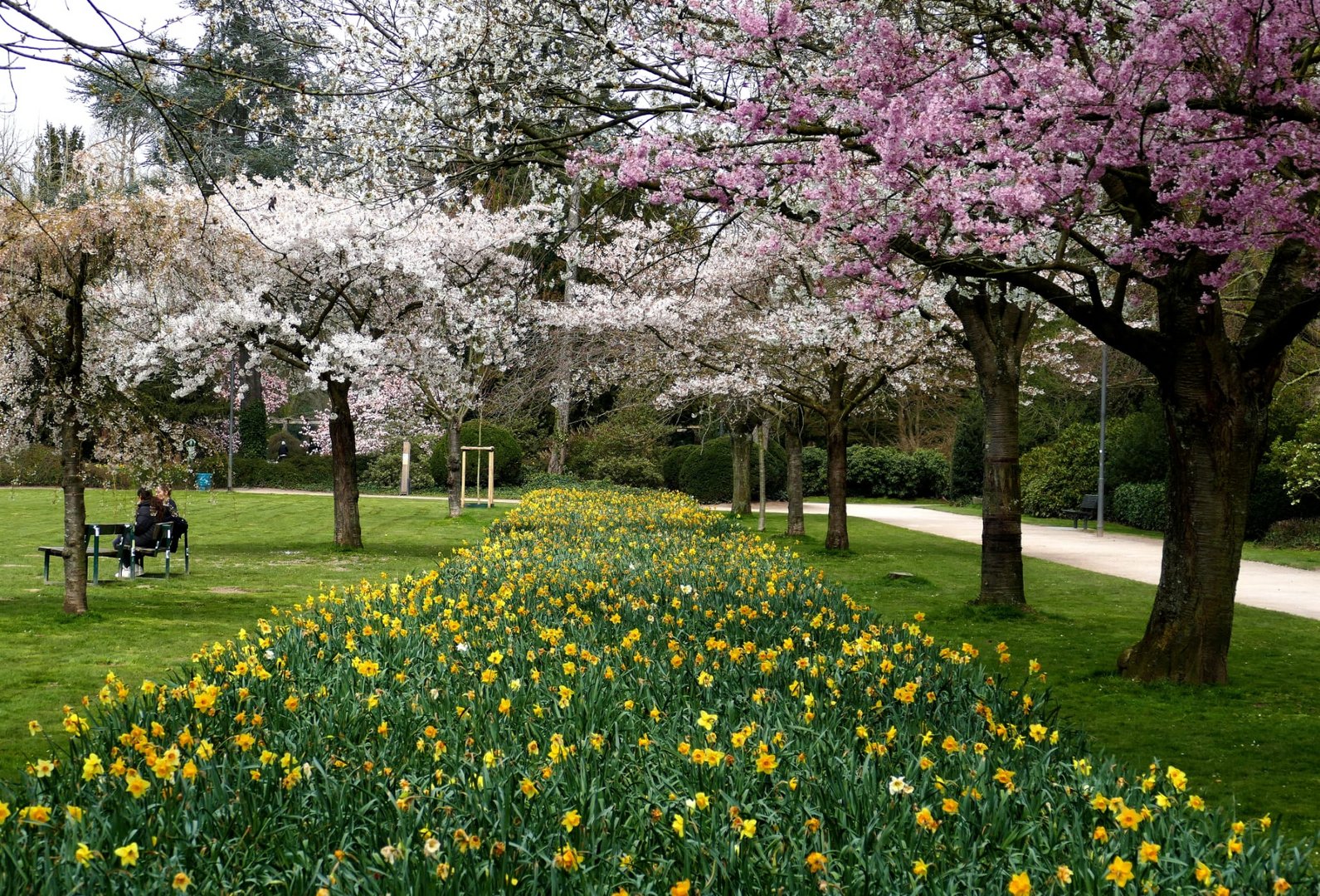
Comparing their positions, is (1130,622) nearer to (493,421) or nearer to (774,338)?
(774,338)

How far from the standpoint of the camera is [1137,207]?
8.11 m

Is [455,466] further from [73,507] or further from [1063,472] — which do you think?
[1063,472]

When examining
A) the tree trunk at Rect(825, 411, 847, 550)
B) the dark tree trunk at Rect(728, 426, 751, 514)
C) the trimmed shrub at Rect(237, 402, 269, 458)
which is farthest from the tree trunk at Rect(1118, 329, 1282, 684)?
the trimmed shrub at Rect(237, 402, 269, 458)

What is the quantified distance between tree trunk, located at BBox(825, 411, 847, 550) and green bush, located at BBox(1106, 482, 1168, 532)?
9.24 meters

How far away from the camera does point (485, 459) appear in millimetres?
33531

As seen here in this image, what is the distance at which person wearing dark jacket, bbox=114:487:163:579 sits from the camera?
13.7 m

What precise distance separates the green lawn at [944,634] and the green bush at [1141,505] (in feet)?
22.9

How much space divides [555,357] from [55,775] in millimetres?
28099

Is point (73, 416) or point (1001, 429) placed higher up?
point (1001, 429)

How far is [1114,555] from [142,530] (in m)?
15.1

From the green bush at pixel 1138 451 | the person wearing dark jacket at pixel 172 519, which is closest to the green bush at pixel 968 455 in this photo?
the green bush at pixel 1138 451

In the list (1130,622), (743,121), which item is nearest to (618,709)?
(743,121)

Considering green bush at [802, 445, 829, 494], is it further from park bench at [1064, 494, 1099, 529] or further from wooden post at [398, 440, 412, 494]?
wooden post at [398, 440, 412, 494]

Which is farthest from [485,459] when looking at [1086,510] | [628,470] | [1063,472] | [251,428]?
[1086,510]
